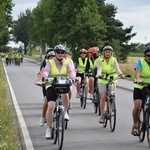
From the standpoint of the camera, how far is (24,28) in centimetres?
12750

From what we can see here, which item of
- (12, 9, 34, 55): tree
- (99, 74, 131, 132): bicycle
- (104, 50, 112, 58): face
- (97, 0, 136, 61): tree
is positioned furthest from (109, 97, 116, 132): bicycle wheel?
(12, 9, 34, 55): tree

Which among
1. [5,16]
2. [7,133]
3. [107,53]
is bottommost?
[7,133]

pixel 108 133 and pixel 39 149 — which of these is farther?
pixel 108 133

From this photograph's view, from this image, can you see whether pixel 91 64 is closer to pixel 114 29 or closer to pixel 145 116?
pixel 145 116

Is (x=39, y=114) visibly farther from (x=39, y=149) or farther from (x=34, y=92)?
(x=34, y=92)

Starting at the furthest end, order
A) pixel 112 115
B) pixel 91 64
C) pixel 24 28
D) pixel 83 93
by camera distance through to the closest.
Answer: pixel 24 28, pixel 91 64, pixel 83 93, pixel 112 115

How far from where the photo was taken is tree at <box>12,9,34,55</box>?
127 metres

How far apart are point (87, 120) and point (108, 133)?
1.85m

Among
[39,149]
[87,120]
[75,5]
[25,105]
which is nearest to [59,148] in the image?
[39,149]

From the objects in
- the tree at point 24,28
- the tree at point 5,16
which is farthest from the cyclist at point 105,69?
the tree at point 24,28

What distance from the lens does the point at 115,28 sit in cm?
7381

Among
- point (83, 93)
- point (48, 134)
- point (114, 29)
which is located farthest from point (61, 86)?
point (114, 29)

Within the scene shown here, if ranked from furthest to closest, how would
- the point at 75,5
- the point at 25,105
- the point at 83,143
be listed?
the point at 75,5 < the point at 25,105 < the point at 83,143

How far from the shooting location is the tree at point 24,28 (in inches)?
5005
